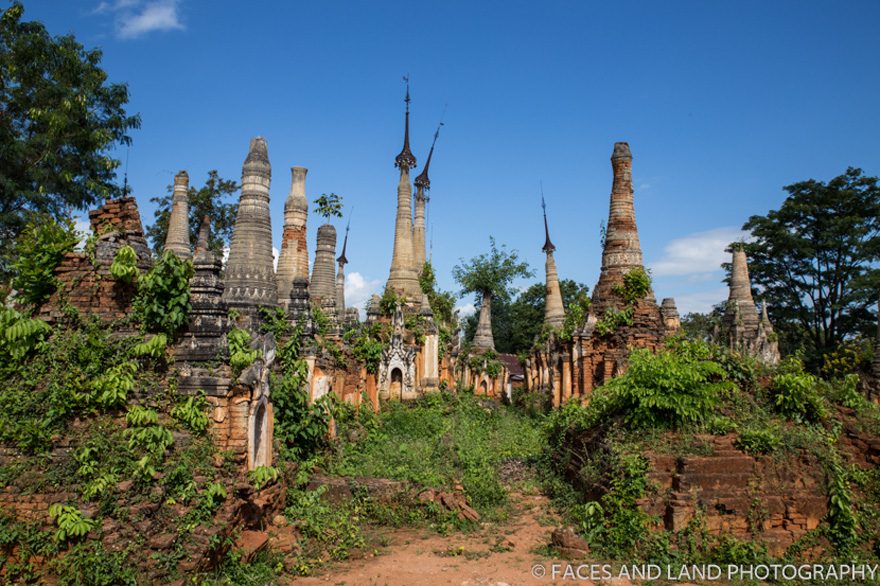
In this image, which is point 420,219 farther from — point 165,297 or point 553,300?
point 165,297

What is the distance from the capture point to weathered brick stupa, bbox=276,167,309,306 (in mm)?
15258

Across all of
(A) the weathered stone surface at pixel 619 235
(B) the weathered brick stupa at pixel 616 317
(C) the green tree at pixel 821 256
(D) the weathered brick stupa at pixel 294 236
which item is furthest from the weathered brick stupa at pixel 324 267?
(C) the green tree at pixel 821 256

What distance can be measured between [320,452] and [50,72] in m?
15.6

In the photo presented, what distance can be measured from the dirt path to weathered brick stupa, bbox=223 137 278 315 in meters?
5.42

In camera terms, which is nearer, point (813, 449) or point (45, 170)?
point (813, 449)

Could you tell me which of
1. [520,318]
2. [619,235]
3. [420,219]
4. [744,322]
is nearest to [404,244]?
[420,219]

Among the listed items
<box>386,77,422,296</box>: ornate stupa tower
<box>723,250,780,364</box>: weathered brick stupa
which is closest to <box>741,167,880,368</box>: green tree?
<box>723,250,780,364</box>: weathered brick stupa

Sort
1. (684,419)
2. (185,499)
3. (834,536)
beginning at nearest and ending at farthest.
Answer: (185,499) → (834,536) → (684,419)

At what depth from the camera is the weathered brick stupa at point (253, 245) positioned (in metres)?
11.4

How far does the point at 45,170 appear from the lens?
1681 cm

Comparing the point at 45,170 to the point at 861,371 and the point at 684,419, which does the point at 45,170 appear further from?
the point at 861,371

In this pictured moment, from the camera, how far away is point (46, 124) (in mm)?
17422

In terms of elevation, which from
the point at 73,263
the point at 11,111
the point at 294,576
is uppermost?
the point at 11,111

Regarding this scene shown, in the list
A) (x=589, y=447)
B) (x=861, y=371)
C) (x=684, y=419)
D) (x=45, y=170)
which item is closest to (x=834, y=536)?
(x=684, y=419)
